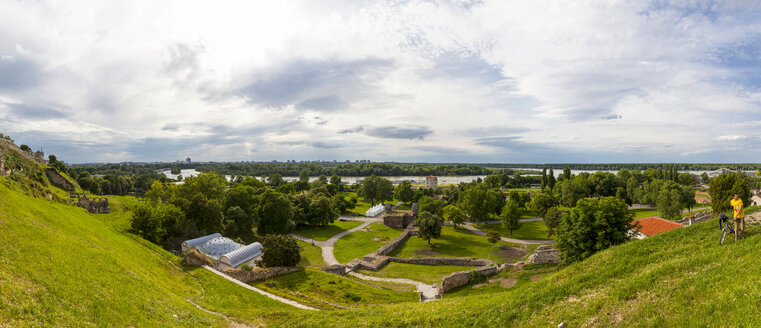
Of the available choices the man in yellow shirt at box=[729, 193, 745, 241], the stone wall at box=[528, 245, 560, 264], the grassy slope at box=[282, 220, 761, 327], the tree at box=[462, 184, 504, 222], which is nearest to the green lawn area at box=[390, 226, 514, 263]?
the tree at box=[462, 184, 504, 222]

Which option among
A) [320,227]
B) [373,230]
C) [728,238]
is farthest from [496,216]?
[728,238]

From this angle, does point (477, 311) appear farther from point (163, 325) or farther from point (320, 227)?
point (320, 227)

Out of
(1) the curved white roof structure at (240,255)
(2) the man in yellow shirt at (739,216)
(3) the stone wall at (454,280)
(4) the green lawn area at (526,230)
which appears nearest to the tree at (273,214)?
(1) the curved white roof structure at (240,255)

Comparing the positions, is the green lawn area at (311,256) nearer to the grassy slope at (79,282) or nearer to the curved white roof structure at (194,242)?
the curved white roof structure at (194,242)

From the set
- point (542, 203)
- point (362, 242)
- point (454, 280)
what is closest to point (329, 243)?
point (362, 242)

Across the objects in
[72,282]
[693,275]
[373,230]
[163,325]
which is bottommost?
[373,230]

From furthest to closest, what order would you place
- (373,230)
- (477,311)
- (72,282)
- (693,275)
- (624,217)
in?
1. (373,230)
2. (624,217)
3. (477,311)
4. (72,282)
5. (693,275)

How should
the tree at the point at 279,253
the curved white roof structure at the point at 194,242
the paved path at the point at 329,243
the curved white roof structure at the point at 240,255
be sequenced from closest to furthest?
the tree at the point at 279,253 < the curved white roof structure at the point at 240,255 < the curved white roof structure at the point at 194,242 < the paved path at the point at 329,243
